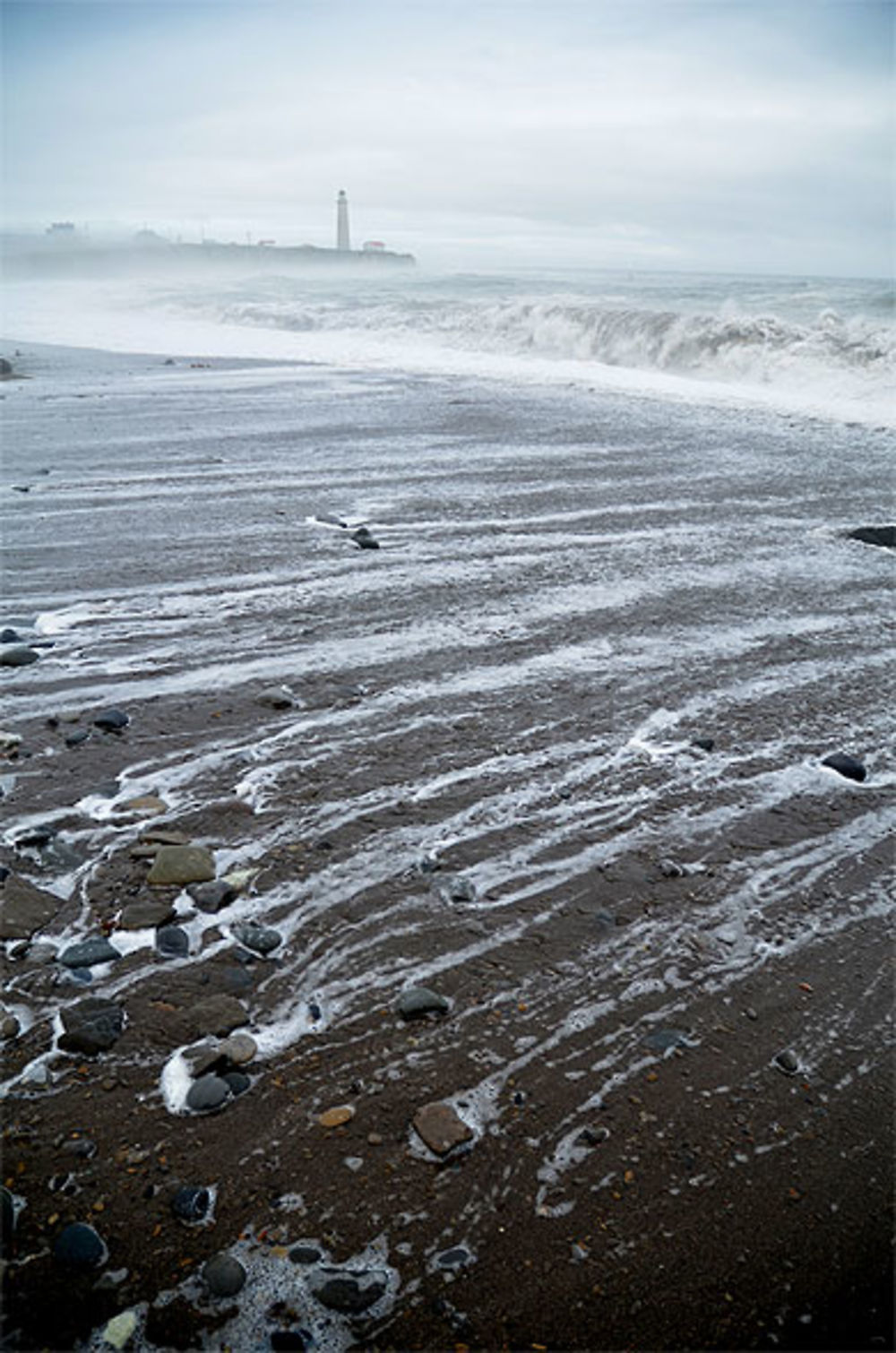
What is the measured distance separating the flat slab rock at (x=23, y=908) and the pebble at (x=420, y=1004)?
1135 millimetres

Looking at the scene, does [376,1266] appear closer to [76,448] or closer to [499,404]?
[76,448]

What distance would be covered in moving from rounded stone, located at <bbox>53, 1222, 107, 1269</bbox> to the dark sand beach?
2 cm

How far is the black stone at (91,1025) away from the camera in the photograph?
2.38 metres

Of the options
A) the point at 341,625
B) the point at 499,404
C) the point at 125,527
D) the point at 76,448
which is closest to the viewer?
the point at 341,625

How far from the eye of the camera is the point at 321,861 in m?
3.15

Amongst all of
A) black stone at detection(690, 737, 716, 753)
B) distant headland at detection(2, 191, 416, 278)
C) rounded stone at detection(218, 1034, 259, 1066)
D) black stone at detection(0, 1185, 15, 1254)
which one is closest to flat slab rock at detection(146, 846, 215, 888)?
rounded stone at detection(218, 1034, 259, 1066)

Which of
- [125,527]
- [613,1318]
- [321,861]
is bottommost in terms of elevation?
[613,1318]

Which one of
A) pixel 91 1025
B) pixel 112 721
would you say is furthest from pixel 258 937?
pixel 112 721

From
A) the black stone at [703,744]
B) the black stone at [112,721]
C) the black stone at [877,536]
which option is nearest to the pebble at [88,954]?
the black stone at [112,721]

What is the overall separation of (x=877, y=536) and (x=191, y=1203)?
7.02 m

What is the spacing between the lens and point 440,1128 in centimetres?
218

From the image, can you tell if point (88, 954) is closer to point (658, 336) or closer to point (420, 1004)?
point (420, 1004)

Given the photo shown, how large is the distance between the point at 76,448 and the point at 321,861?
832 centimetres

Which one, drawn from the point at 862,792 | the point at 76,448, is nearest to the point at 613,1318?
the point at 862,792
